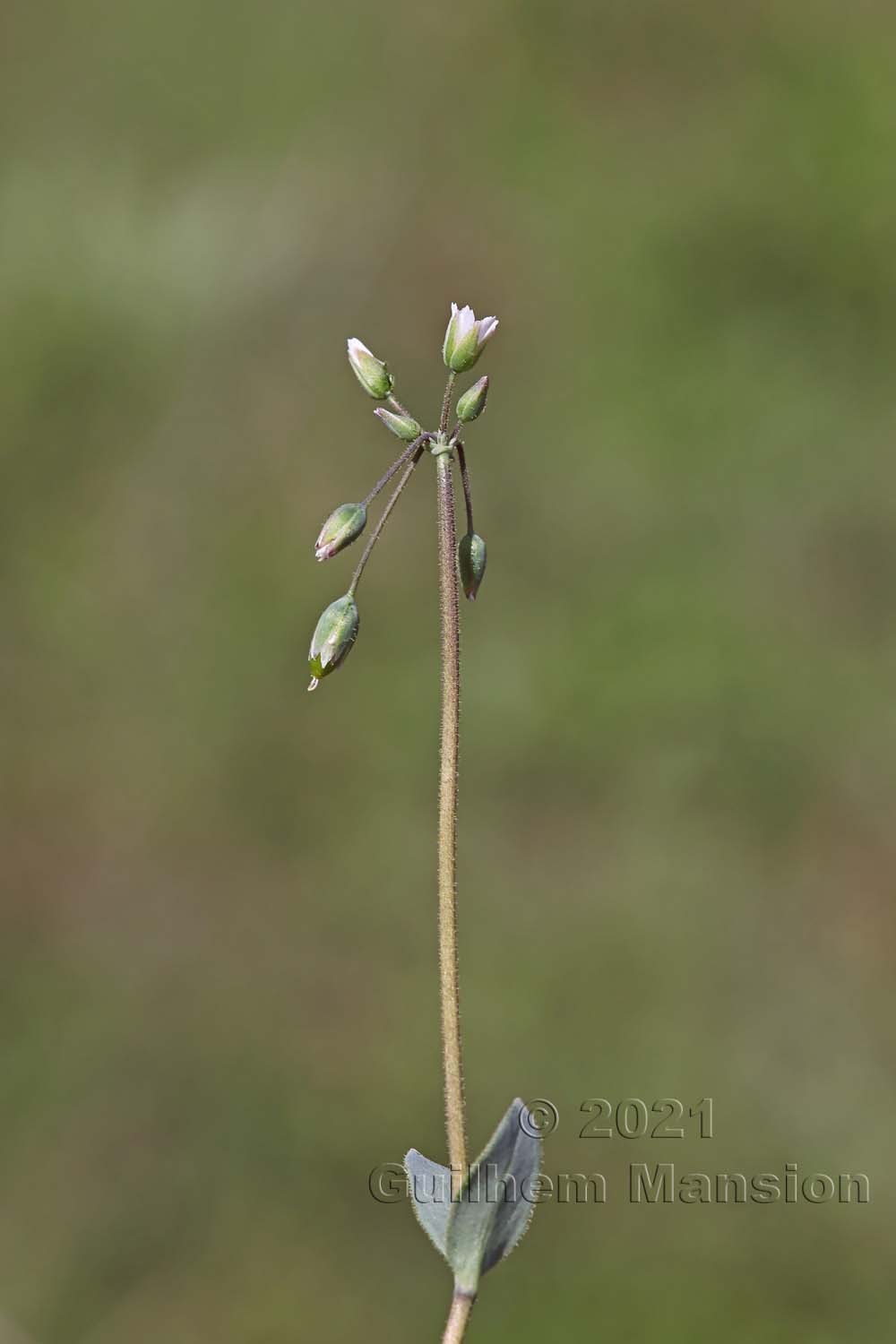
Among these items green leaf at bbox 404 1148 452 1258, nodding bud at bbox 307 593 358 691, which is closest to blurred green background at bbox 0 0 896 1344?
green leaf at bbox 404 1148 452 1258

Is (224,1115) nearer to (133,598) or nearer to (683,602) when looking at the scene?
(133,598)

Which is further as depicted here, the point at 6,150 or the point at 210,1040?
the point at 6,150

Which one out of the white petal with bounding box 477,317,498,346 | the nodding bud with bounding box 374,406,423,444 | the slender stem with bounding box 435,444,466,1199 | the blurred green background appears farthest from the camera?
the blurred green background

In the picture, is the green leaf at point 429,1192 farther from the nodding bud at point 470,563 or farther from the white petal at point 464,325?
the white petal at point 464,325

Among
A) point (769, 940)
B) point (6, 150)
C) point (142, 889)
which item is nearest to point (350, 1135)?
point (142, 889)

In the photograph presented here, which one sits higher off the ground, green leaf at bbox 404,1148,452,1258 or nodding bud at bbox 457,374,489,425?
nodding bud at bbox 457,374,489,425

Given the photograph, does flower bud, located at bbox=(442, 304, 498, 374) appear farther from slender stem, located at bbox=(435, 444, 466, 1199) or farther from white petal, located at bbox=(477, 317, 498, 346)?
slender stem, located at bbox=(435, 444, 466, 1199)

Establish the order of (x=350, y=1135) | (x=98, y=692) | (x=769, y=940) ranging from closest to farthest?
(x=350, y=1135) < (x=769, y=940) < (x=98, y=692)
